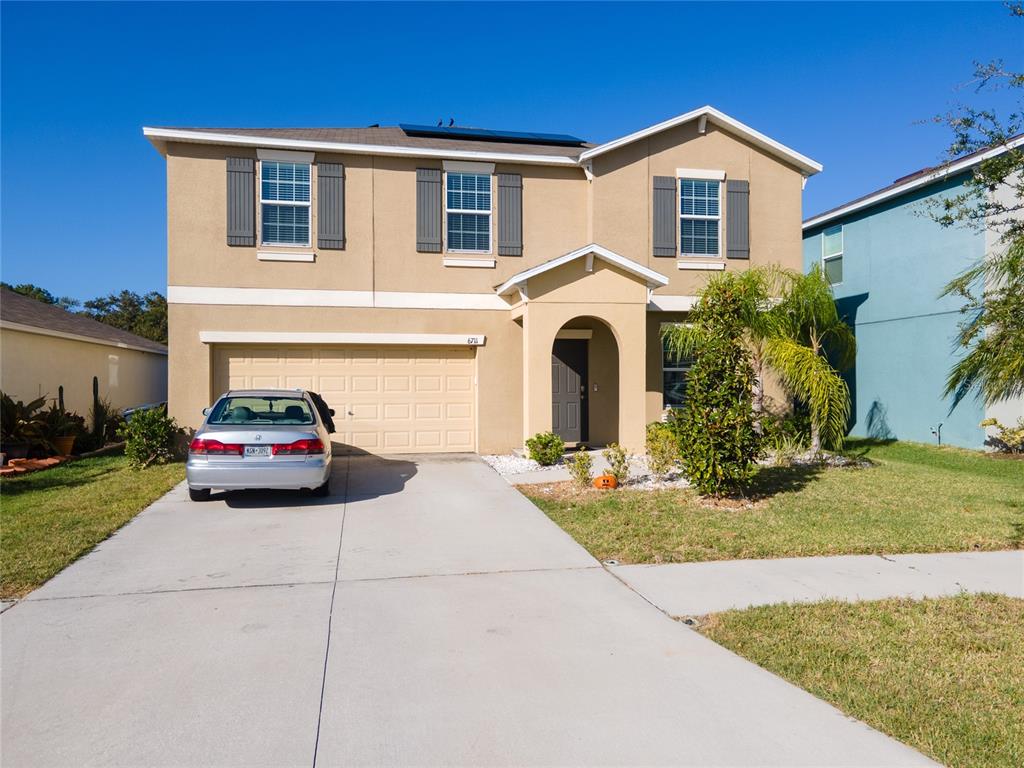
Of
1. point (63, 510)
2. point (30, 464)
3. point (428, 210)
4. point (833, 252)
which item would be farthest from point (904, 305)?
point (30, 464)

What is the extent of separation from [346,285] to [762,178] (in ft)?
29.0

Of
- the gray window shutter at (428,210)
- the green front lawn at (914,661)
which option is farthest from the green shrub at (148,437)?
the green front lawn at (914,661)

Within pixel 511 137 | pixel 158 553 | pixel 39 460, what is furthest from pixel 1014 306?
pixel 39 460

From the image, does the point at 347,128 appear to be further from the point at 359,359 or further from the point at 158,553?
the point at 158,553

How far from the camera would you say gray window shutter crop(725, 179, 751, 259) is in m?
14.2

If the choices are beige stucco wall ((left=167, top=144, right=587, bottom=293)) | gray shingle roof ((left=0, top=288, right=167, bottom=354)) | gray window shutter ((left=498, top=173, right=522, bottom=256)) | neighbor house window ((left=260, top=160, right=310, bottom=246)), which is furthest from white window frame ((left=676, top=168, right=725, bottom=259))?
gray shingle roof ((left=0, top=288, right=167, bottom=354))

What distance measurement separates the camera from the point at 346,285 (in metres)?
13.1

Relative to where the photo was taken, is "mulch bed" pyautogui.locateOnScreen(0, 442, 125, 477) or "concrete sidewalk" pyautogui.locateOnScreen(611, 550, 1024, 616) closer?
"concrete sidewalk" pyautogui.locateOnScreen(611, 550, 1024, 616)

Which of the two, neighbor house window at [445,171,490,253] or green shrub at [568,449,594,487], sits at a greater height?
neighbor house window at [445,171,490,253]

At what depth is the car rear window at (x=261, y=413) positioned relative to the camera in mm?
8922

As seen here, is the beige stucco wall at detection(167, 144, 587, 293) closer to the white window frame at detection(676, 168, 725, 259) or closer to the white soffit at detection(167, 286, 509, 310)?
the white soffit at detection(167, 286, 509, 310)

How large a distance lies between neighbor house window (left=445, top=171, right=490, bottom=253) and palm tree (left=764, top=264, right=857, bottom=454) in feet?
19.0

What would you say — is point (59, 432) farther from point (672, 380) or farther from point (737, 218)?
point (737, 218)

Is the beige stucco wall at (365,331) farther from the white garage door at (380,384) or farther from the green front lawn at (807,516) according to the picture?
the green front lawn at (807,516)
